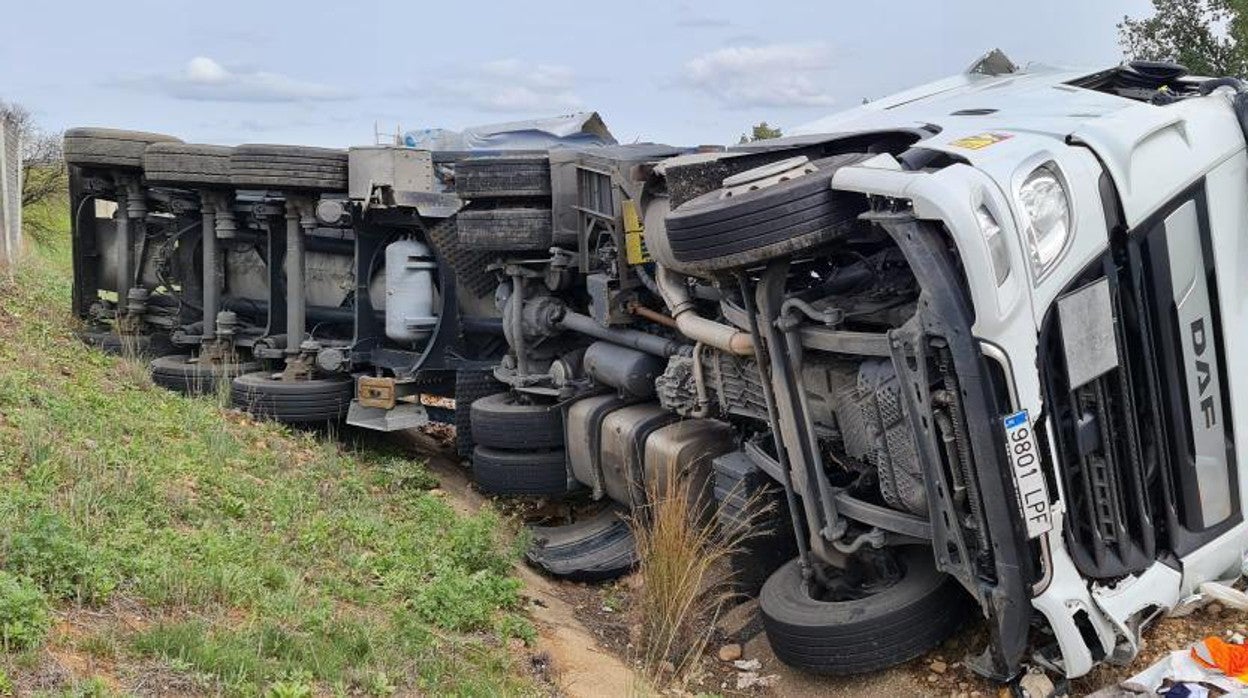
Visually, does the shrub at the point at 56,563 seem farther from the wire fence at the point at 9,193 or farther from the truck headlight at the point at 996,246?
the wire fence at the point at 9,193

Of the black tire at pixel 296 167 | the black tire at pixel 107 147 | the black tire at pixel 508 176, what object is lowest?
the black tire at pixel 508 176

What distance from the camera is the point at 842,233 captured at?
368 cm

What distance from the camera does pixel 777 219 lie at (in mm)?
3645

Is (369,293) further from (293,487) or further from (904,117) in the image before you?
(904,117)

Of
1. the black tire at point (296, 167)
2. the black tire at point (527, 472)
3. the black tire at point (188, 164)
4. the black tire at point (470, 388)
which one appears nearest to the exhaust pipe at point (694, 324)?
the black tire at point (527, 472)

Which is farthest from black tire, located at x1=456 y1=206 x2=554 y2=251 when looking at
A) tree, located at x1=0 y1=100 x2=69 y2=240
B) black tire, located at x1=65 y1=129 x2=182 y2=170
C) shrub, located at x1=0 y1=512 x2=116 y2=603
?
tree, located at x1=0 y1=100 x2=69 y2=240

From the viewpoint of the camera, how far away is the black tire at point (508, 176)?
609 cm

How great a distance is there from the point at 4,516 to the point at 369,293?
3669 millimetres

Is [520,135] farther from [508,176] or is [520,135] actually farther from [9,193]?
[9,193]

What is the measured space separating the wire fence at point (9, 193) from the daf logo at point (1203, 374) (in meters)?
10.8

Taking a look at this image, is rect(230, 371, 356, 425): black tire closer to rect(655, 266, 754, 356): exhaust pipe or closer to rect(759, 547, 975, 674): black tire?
rect(655, 266, 754, 356): exhaust pipe

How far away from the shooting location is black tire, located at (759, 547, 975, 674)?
3736 millimetres

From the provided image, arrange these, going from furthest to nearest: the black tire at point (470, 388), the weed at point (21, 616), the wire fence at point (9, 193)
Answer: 1. the wire fence at point (9, 193)
2. the black tire at point (470, 388)
3. the weed at point (21, 616)

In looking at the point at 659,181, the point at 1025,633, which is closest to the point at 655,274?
the point at 659,181
